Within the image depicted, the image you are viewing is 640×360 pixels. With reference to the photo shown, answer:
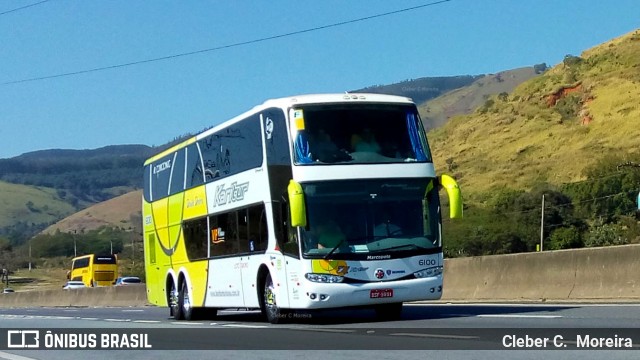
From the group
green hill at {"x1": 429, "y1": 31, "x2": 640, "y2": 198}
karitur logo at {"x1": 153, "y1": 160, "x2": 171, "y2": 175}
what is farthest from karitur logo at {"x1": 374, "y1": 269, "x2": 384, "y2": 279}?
green hill at {"x1": 429, "y1": 31, "x2": 640, "y2": 198}

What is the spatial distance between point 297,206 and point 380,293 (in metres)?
1.91

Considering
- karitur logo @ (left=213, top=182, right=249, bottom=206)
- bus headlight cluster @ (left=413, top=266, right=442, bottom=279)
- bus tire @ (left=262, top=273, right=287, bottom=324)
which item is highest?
karitur logo @ (left=213, top=182, right=249, bottom=206)

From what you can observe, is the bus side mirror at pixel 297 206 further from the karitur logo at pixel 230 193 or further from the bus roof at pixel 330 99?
the karitur logo at pixel 230 193

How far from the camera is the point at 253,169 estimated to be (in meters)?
20.6

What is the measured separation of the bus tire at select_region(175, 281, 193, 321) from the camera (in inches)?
977

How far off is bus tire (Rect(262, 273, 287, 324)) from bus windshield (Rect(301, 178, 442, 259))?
1.64 metres

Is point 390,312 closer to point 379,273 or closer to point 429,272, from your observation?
point 429,272

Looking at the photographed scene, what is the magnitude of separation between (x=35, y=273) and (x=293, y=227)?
13697 cm

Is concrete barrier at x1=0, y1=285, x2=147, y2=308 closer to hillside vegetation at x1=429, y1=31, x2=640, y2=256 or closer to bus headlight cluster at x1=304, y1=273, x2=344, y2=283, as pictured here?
hillside vegetation at x1=429, y1=31, x2=640, y2=256

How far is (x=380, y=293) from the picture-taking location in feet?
61.2

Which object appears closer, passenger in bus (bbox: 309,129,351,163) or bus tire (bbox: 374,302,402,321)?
passenger in bus (bbox: 309,129,351,163)

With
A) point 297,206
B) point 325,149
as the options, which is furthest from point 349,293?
point 325,149
